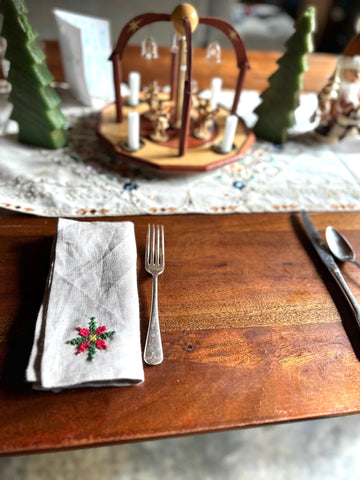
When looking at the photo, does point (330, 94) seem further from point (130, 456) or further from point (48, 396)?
point (130, 456)

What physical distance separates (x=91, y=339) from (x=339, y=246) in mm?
508

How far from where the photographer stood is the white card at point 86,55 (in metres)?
0.94

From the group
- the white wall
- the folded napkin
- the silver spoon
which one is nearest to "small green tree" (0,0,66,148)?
the folded napkin

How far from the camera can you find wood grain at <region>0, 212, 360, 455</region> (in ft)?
1.58

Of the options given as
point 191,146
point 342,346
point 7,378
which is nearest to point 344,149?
point 191,146

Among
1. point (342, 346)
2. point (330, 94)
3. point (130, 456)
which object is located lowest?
point (130, 456)

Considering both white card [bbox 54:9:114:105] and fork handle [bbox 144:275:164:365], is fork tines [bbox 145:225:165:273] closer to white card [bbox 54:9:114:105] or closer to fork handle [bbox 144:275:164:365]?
fork handle [bbox 144:275:164:365]

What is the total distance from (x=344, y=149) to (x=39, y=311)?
882mm

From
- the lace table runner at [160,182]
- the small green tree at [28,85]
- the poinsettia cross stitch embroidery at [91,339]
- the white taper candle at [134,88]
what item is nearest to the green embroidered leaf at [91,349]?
the poinsettia cross stitch embroidery at [91,339]

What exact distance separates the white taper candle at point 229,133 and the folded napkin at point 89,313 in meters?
0.33

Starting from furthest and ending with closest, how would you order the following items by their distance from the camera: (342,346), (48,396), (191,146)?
(191,146)
(342,346)
(48,396)

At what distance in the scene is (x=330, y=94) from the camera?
3.09 feet

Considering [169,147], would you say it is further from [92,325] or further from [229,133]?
[92,325]

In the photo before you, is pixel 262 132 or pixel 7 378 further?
pixel 262 132
